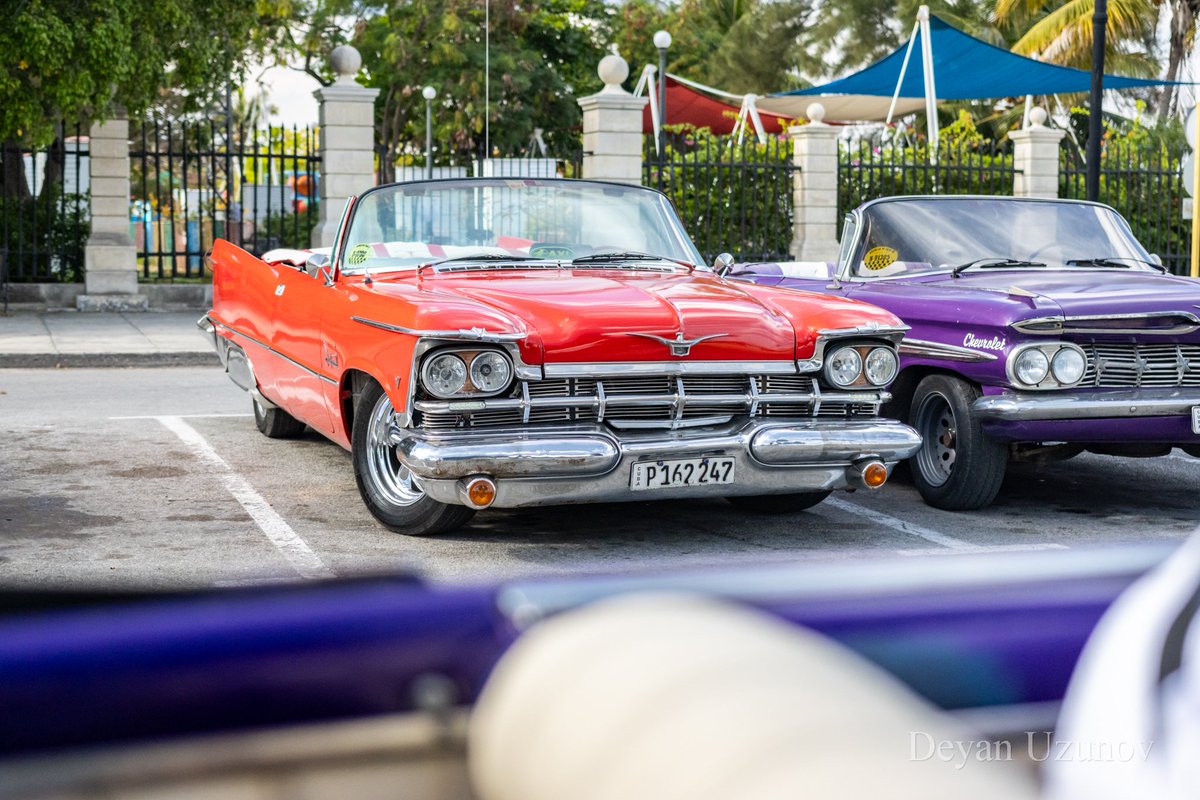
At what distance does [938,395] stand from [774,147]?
16158 millimetres

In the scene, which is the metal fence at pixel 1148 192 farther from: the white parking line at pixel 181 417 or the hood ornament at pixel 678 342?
the hood ornament at pixel 678 342

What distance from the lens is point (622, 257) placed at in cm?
710

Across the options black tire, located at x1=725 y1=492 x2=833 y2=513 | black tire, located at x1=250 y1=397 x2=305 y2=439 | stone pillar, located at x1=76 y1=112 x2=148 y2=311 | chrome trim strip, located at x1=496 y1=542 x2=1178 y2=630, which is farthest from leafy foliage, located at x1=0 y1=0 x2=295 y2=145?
chrome trim strip, located at x1=496 y1=542 x2=1178 y2=630

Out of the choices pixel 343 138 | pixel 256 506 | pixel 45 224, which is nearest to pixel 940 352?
pixel 256 506

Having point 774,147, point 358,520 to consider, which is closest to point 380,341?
point 358,520

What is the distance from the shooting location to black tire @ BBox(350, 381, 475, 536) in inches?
233

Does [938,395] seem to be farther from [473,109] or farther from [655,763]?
[473,109]

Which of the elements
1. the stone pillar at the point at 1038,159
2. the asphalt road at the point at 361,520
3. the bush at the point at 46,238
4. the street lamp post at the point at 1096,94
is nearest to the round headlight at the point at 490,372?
the asphalt road at the point at 361,520

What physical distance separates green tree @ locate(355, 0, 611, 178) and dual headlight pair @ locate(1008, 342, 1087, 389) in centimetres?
2894

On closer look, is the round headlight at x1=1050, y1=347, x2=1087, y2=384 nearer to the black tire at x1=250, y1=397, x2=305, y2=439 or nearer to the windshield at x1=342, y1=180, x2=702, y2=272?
the windshield at x1=342, y1=180, x2=702, y2=272

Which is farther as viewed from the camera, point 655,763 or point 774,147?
point 774,147

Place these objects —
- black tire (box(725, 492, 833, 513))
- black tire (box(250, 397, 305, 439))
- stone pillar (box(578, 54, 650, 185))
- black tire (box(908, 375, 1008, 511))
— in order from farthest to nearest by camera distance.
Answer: stone pillar (box(578, 54, 650, 185))
black tire (box(250, 397, 305, 439))
black tire (box(725, 492, 833, 513))
black tire (box(908, 375, 1008, 511))

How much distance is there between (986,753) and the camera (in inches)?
49.6

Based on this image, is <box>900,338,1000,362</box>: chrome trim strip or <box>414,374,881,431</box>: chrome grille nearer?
<box>414,374,881,431</box>: chrome grille
